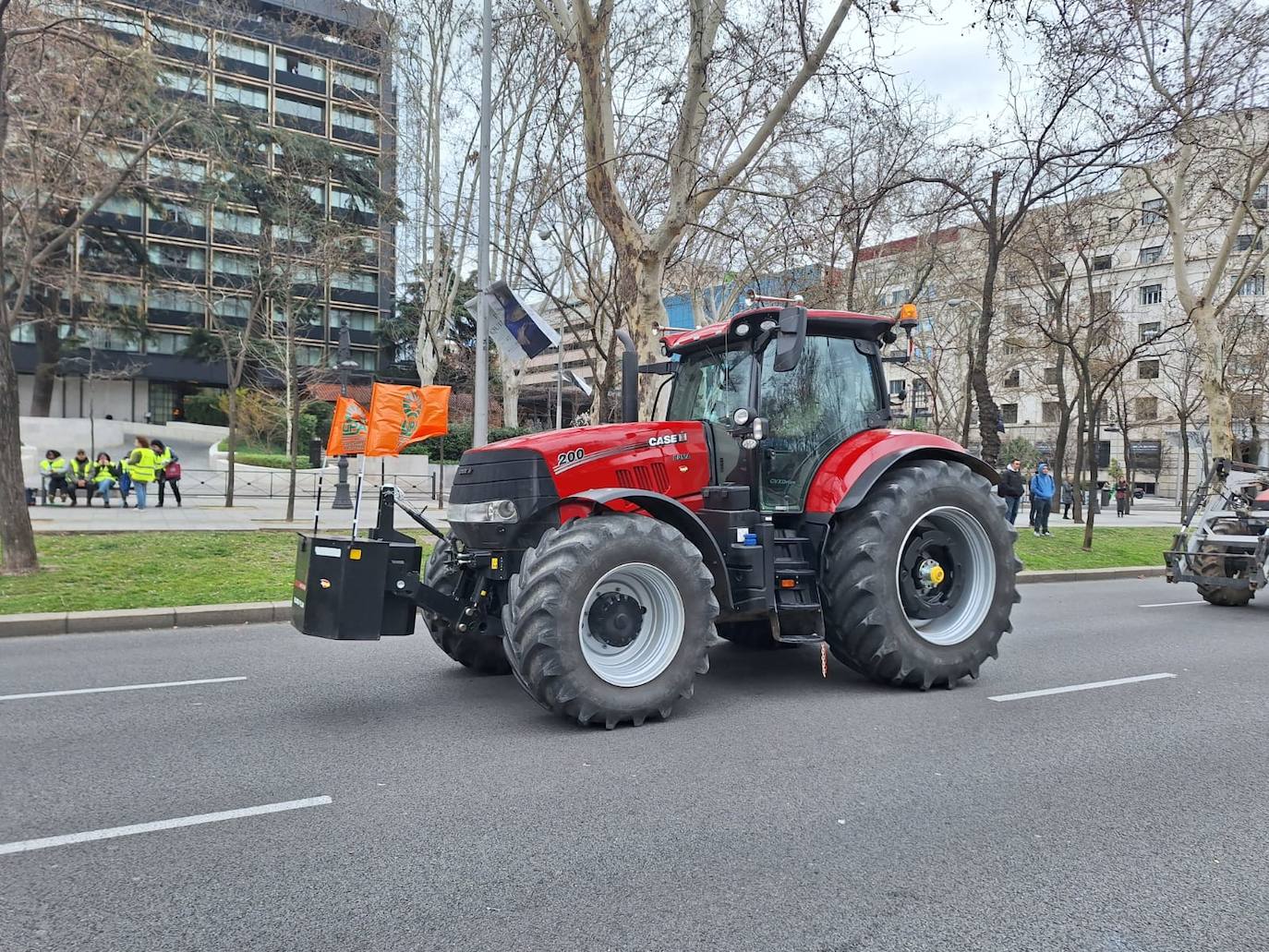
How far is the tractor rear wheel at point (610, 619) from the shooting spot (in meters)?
5.29

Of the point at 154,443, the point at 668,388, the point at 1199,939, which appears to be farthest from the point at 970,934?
the point at 154,443

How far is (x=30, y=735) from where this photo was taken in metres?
5.41

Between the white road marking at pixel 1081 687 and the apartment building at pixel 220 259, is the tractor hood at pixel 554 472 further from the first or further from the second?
the apartment building at pixel 220 259

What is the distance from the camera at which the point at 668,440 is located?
6.42 metres

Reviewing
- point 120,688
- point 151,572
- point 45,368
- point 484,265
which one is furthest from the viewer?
point 45,368

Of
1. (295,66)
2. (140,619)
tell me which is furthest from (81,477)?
(295,66)

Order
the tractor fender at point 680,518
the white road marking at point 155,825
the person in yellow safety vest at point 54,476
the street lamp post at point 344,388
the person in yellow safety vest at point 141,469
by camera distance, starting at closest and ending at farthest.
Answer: the white road marking at point 155,825, the tractor fender at point 680,518, the street lamp post at point 344,388, the person in yellow safety vest at point 141,469, the person in yellow safety vest at point 54,476

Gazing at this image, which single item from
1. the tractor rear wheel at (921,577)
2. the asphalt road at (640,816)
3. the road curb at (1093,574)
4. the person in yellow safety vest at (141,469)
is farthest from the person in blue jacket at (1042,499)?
the person in yellow safety vest at (141,469)

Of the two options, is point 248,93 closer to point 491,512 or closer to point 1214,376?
point 1214,376

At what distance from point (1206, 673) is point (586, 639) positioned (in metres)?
5.49

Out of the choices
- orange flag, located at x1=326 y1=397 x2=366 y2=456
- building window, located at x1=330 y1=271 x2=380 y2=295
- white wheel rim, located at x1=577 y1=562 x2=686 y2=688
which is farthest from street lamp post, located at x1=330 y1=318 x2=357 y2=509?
building window, located at x1=330 y1=271 x2=380 y2=295

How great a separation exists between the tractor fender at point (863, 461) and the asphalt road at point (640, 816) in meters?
1.40

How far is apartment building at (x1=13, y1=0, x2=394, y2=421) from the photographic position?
3612 centimetres

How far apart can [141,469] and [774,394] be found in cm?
1932
